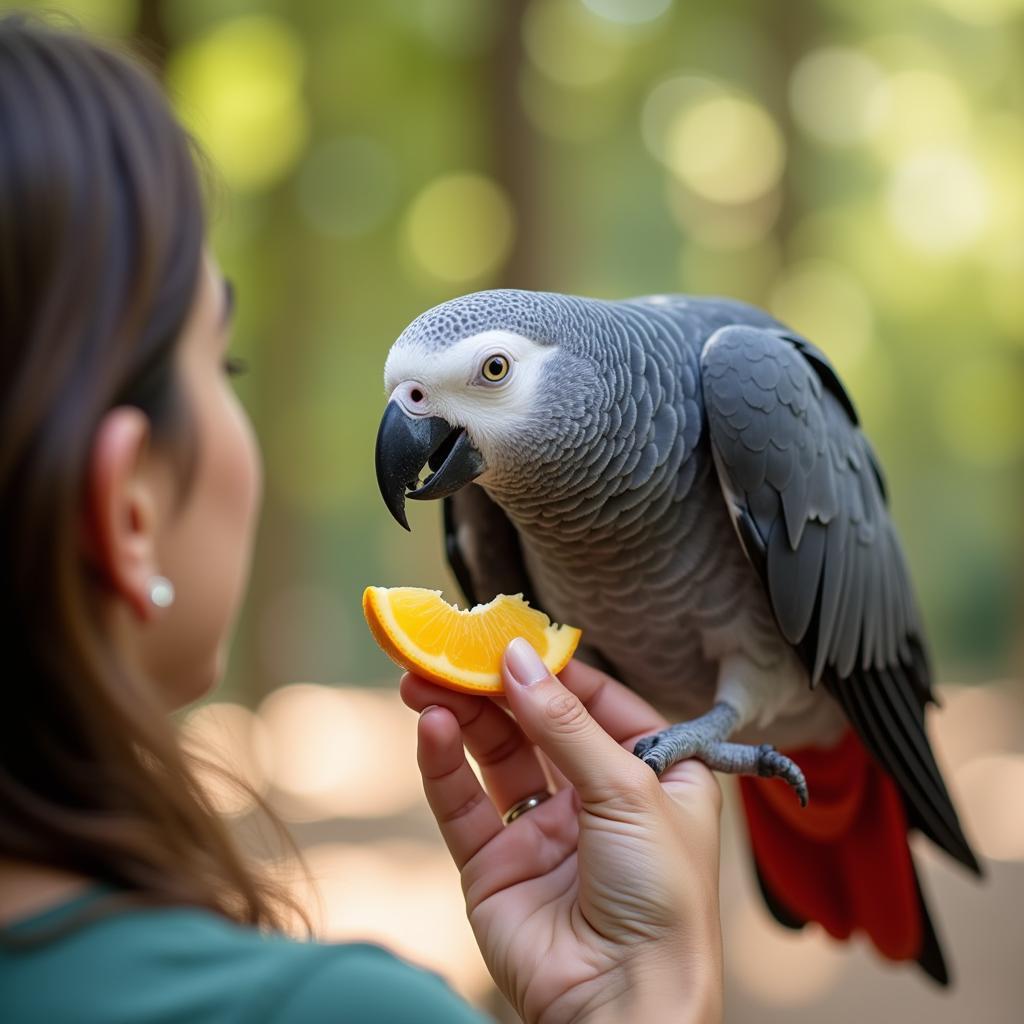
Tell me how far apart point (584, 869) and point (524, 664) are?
0.17 metres

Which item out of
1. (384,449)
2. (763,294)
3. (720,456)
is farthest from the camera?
(763,294)

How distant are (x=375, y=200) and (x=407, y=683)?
10.7ft

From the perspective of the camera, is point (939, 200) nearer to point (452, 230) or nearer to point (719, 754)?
point (452, 230)

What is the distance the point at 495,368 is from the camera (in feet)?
2.90

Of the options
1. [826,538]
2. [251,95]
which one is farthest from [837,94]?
[826,538]

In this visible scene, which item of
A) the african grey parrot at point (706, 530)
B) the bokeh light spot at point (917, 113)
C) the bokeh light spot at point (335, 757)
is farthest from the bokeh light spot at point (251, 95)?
the african grey parrot at point (706, 530)

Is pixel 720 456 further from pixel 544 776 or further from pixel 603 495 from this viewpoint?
pixel 544 776

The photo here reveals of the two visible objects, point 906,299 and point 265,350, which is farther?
point 906,299

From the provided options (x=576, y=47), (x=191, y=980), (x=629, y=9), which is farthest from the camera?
(x=576, y=47)

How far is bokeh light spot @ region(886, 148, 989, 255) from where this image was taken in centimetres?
408

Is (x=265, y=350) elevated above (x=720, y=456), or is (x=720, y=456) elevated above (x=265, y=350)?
(x=720, y=456)

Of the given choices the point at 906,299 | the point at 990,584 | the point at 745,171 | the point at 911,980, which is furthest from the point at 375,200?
the point at 990,584

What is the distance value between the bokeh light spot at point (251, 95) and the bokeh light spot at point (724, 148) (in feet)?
4.47

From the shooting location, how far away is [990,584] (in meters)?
6.73
